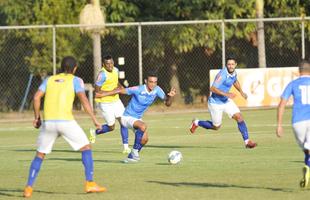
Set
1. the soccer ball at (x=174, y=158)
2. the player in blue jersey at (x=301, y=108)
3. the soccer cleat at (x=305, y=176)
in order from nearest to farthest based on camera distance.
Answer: the soccer cleat at (x=305, y=176) < the player in blue jersey at (x=301, y=108) < the soccer ball at (x=174, y=158)

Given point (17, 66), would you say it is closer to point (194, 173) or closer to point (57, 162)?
point (57, 162)

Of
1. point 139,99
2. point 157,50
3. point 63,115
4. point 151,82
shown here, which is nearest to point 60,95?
point 63,115

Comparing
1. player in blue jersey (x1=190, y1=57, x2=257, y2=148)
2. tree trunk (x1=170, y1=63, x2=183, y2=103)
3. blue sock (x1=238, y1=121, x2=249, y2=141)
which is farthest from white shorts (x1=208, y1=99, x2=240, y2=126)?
tree trunk (x1=170, y1=63, x2=183, y2=103)

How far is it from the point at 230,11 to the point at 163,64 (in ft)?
10.5

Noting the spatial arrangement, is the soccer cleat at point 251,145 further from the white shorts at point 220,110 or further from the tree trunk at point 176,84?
the tree trunk at point 176,84

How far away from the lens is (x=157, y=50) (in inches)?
1478

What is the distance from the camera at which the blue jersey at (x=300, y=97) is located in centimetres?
1449

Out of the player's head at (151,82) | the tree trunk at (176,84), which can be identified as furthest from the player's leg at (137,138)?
the tree trunk at (176,84)

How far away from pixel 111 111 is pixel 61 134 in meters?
8.34

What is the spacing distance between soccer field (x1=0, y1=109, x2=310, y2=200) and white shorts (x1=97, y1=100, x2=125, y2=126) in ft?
2.17

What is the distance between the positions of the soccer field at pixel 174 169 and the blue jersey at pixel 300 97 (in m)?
→ 1.05

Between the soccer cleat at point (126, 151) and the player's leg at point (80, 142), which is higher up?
the player's leg at point (80, 142)

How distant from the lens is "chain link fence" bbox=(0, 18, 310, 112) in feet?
118

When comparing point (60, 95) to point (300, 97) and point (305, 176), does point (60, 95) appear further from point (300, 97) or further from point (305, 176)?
point (305, 176)
